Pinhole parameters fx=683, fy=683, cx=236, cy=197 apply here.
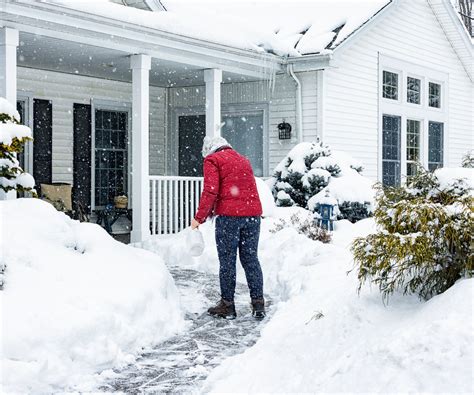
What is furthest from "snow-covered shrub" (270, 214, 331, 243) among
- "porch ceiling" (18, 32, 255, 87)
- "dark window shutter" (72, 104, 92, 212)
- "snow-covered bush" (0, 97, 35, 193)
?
"dark window shutter" (72, 104, 92, 212)

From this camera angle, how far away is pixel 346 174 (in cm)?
1255

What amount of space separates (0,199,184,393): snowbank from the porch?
322cm

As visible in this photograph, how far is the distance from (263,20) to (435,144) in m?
5.33

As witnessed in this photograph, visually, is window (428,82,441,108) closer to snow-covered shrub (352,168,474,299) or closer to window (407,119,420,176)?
window (407,119,420,176)

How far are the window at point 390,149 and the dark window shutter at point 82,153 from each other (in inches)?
258

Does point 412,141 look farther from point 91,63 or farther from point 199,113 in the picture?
point 91,63

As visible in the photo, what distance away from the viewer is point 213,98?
39.3 ft

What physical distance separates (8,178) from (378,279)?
477 cm

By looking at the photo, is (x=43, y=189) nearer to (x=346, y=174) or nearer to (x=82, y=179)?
(x=82, y=179)

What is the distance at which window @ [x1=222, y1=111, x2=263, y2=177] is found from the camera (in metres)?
14.2

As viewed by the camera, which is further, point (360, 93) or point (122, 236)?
point (360, 93)

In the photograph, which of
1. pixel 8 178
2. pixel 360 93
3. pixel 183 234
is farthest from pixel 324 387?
pixel 360 93

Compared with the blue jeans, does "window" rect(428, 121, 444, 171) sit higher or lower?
higher

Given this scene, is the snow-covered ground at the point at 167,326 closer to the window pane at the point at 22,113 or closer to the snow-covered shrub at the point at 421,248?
the snow-covered shrub at the point at 421,248
